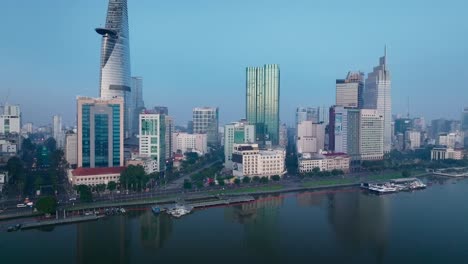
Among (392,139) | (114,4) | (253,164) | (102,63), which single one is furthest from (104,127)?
(392,139)

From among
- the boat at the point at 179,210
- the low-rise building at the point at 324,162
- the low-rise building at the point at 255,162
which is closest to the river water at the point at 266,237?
the boat at the point at 179,210

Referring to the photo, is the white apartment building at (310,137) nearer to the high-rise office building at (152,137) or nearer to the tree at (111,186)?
the high-rise office building at (152,137)

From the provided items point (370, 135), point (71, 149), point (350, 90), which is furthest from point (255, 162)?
point (350, 90)

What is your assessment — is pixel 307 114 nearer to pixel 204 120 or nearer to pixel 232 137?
pixel 204 120

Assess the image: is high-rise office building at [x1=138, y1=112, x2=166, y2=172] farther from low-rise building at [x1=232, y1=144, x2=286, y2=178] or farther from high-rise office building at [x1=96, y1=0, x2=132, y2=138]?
high-rise office building at [x1=96, y1=0, x2=132, y2=138]

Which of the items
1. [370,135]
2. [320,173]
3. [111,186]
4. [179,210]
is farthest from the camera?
[370,135]

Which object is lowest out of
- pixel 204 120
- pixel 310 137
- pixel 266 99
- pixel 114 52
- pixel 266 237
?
pixel 266 237
